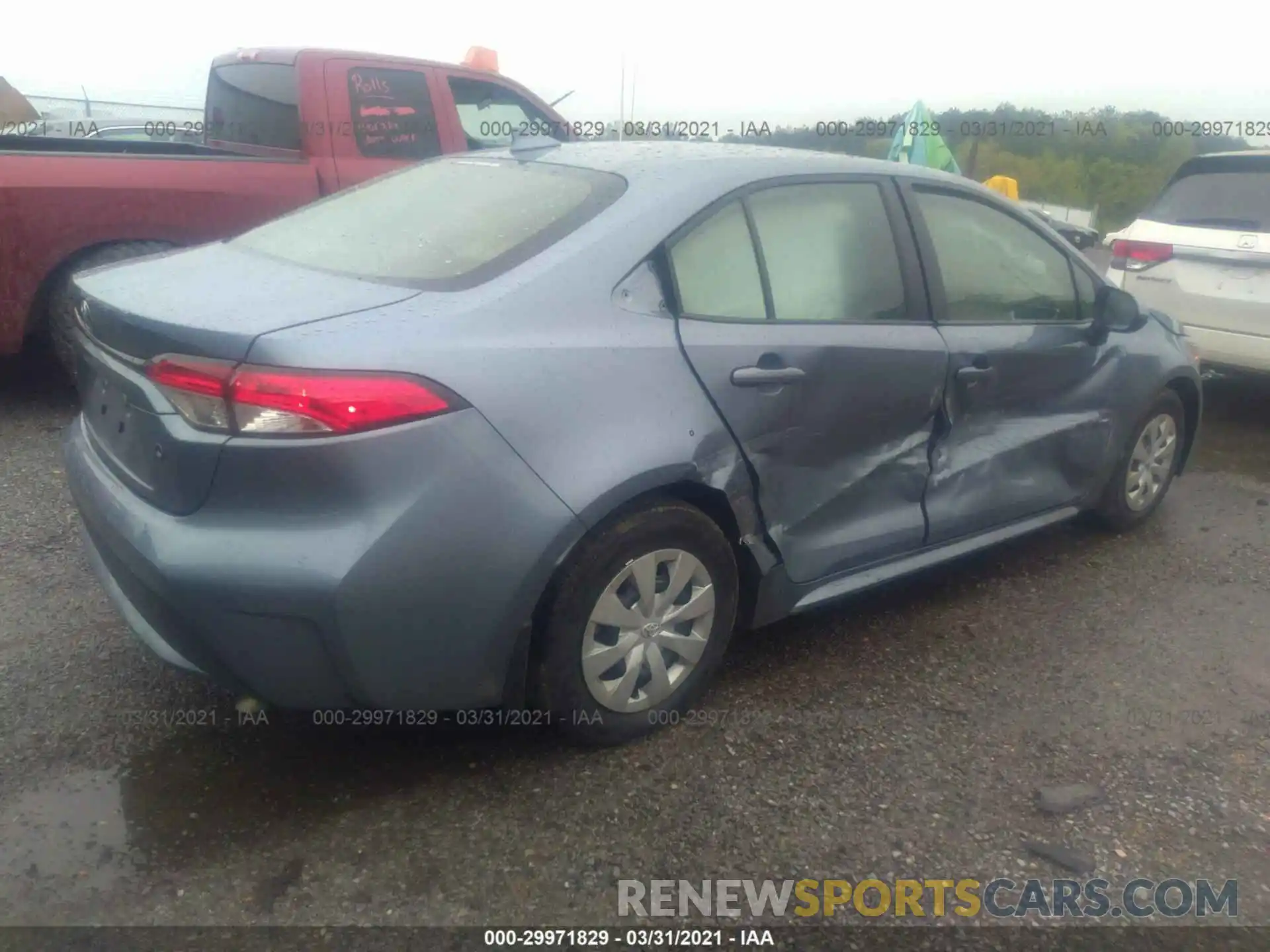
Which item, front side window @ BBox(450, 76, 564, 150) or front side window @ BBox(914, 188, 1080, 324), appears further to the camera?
front side window @ BBox(450, 76, 564, 150)

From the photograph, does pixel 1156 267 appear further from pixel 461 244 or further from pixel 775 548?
pixel 461 244

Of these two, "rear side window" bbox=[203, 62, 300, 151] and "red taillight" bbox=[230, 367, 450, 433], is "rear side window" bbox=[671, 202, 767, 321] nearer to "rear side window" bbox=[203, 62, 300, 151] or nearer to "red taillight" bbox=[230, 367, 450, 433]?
"red taillight" bbox=[230, 367, 450, 433]

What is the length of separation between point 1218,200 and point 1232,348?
2.83ft

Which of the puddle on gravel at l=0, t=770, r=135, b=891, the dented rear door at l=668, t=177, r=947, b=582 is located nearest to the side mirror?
the dented rear door at l=668, t=177, r=947, b=582

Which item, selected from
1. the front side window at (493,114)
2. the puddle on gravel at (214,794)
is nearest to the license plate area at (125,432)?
the puddle on gravel at (214,794)

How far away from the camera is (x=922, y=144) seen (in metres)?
9.05

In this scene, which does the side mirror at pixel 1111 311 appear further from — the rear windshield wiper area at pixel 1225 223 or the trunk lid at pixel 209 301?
the trunk lid at pixel 209 301

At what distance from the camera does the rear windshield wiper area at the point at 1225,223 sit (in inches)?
221

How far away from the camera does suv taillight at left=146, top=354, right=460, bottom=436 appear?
217 centimetres

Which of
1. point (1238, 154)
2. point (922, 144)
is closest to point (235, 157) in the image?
point (1238, 154)

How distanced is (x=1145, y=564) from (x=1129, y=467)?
39 centimetres

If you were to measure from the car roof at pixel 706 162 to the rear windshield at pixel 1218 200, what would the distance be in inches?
118

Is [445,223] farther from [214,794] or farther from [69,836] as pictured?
[69,836]

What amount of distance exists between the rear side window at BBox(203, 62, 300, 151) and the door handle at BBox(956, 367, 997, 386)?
4074 mm
